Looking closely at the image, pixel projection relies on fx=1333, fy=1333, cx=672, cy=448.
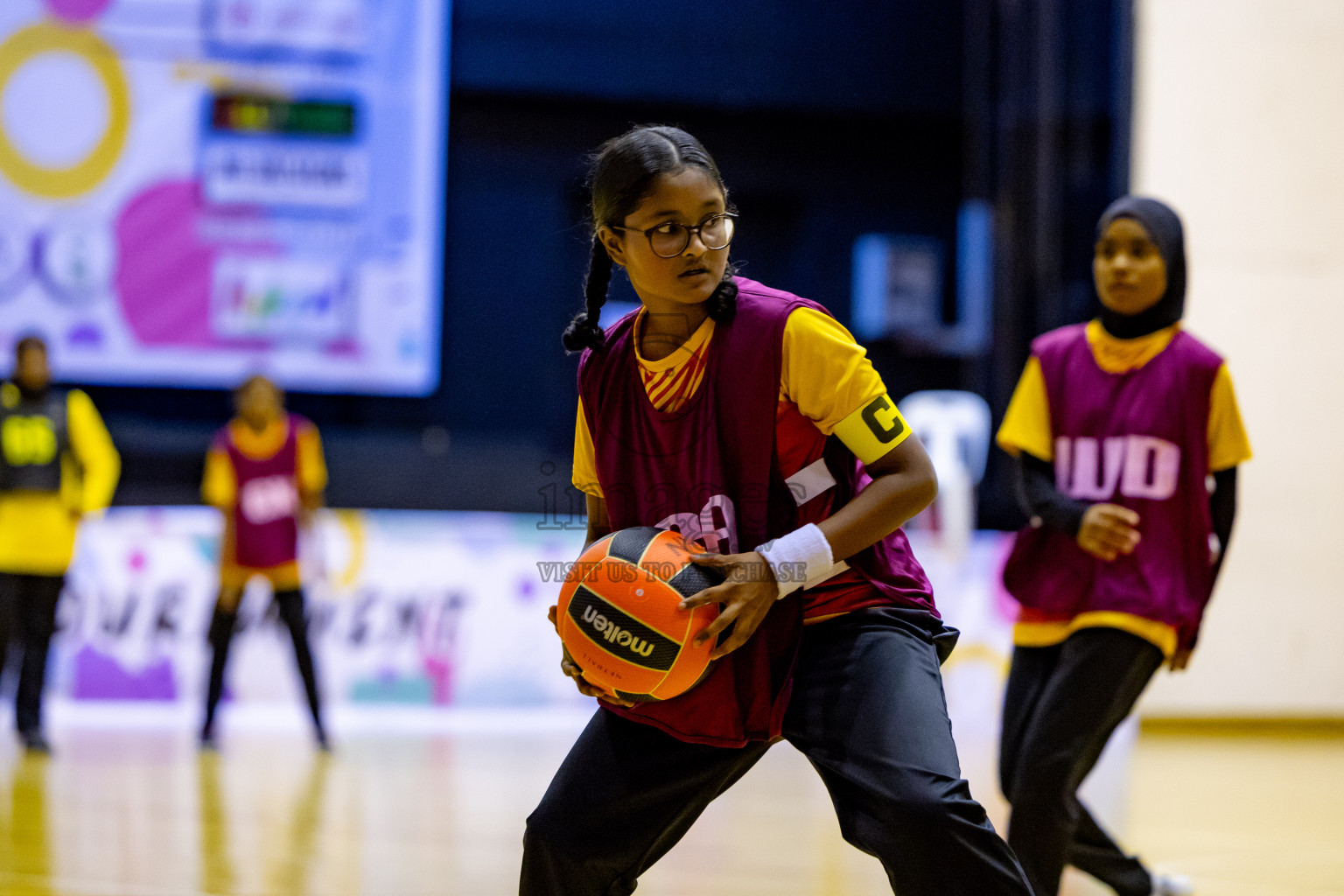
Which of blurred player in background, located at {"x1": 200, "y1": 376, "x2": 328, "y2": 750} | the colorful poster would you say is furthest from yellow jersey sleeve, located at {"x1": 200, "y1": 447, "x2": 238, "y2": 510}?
the colorful poster

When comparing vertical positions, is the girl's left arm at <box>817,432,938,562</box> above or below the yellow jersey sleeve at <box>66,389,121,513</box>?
above

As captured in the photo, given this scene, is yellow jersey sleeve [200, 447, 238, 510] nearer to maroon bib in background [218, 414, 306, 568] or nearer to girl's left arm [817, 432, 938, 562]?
maroon bib in background [218, 414, 306, 568]

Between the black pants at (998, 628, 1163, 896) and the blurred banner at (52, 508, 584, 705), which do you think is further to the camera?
the blurred banner at (52, 508, 584, 705)

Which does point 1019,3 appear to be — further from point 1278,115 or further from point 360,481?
point 360,481

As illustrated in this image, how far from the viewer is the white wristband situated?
2062 mm

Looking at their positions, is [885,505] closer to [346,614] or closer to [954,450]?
[346,614]

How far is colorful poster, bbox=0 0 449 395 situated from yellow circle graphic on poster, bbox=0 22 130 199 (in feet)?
0.04

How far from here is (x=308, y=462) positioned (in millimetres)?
7199

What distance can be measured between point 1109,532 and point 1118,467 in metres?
0.22

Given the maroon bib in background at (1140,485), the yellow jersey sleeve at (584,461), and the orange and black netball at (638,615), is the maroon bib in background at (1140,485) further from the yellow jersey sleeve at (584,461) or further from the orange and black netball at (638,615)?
the orange and black netball at (638,615)

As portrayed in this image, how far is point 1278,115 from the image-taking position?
8141 mm

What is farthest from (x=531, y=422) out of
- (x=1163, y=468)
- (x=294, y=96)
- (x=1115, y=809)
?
(x=1163, y=468)

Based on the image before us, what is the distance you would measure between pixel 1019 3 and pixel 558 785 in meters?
8.12

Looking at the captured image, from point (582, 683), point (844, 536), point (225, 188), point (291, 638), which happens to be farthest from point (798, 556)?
point (225, 188)
